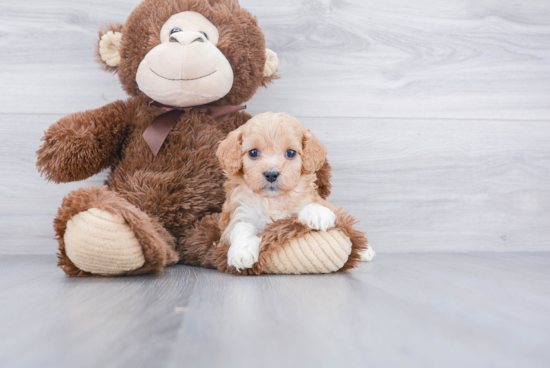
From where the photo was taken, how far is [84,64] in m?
1.23

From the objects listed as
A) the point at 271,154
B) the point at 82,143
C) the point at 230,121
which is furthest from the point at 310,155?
the point at 82,143

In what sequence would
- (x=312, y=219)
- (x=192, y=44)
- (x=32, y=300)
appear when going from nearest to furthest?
(x=32, y=300) < (x=312, y=219) < (x=192, y=44)

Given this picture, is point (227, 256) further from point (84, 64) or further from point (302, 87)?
point (84, 64)

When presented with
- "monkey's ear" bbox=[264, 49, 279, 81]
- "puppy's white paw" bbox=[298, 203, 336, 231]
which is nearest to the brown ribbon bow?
"monkey's ear" bbox=[264, 49, 279, 81]

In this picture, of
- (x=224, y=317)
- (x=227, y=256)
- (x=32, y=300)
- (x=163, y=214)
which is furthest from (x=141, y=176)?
(x=224, y=317)

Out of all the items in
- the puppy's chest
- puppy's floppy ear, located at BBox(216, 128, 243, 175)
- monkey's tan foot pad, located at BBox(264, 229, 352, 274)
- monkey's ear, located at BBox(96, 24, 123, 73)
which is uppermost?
monkey's ear, located at BBox(96, 24, 123, 73)

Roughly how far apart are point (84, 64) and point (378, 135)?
0.93 metres

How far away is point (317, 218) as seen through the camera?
796 millimetres

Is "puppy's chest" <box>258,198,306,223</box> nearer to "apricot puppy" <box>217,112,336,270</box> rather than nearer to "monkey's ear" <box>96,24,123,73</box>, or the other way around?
"apricot puppy" <box>217,112,336,270</box>

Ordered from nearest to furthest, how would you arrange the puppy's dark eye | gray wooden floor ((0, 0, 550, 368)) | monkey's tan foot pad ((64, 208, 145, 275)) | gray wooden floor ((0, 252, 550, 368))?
gray wooden floor ((0, 252, 550, 368)) < monkey's tan foot pad ((64, 208, 145, 275)) < the puppy's dark eye < gray wooden floor ((0, 0, 550, 368))

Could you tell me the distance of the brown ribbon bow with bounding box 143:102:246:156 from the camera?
995mm

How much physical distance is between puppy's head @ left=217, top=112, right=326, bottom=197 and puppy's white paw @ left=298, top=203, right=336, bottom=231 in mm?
61

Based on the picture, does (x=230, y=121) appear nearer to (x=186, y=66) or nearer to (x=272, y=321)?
(x=186, y=66)

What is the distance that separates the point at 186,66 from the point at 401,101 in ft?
2.33
